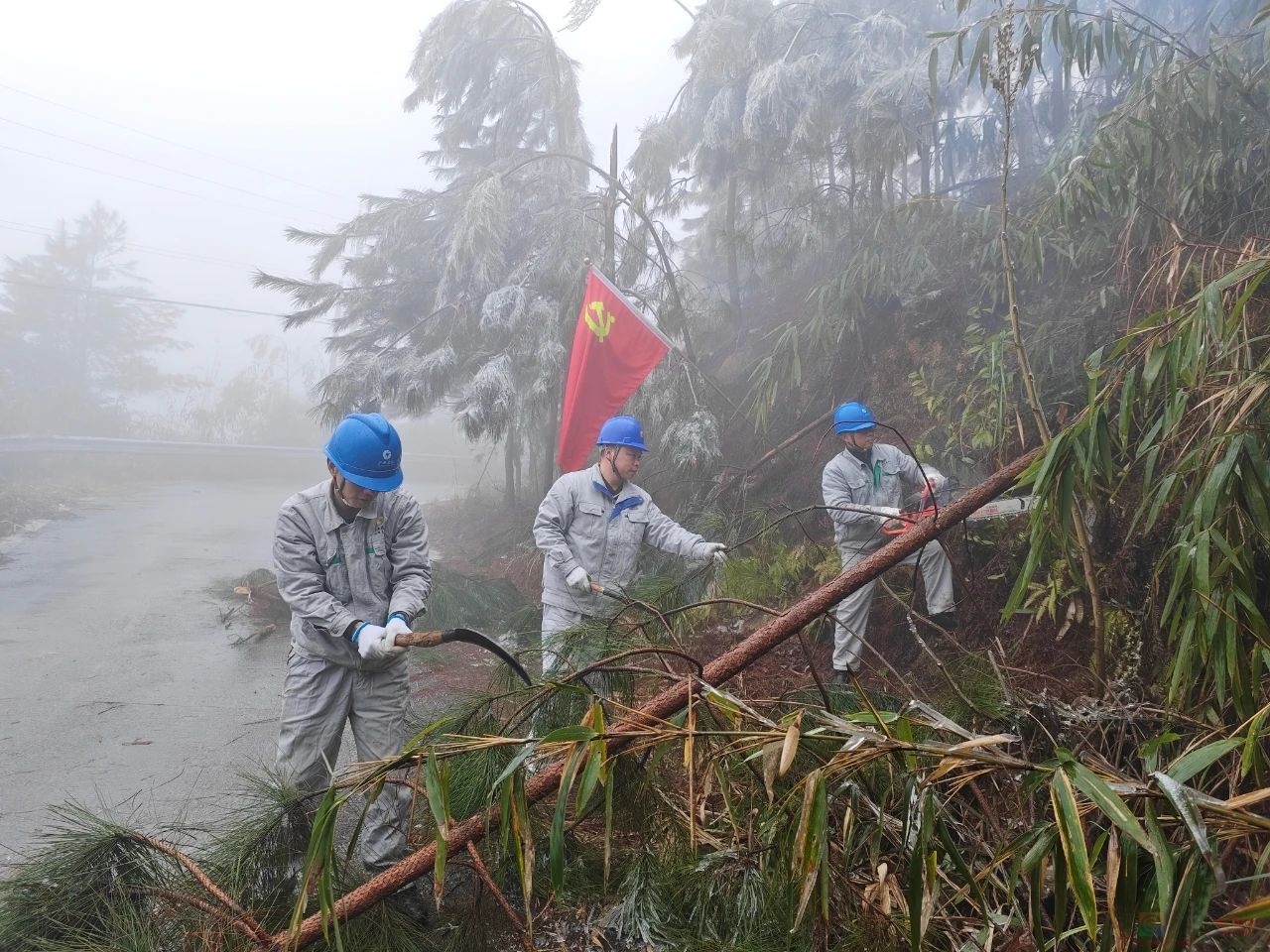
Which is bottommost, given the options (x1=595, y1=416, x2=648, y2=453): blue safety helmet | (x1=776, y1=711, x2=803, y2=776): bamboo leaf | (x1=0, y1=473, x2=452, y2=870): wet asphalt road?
(x1=0, y1=473, x2=452, y2=870): wet asphalt road

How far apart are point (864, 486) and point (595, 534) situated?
5.55ft

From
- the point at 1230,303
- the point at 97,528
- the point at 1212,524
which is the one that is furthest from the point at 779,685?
the point at 97,528

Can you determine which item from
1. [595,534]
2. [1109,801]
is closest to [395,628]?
[595,534]

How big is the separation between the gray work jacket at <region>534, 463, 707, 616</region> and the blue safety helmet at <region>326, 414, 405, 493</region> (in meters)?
1.31

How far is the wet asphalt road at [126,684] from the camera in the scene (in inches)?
156

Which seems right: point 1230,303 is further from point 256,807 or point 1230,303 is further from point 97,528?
point 97,528

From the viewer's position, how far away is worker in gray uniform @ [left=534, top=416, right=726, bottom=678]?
13.7 ft

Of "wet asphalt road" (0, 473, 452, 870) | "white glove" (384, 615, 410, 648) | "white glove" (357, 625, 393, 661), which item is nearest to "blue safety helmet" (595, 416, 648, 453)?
"white glove" (384, 615, 410, 648)

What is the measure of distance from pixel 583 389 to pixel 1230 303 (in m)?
4.38

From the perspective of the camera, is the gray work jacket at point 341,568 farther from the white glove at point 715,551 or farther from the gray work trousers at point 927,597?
the gray work trousers at point 927,597

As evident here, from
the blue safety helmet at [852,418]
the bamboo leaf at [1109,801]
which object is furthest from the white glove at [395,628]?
the blue safety helmet at [852,418]

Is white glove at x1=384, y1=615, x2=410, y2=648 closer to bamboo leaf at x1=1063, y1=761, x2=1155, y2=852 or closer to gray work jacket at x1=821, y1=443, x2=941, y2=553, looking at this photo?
bamboo leaf at x1=1063, y1=761, x2=1155, y2=852

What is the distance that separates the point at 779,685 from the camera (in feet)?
13.1

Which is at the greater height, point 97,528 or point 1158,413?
point 1158,413
